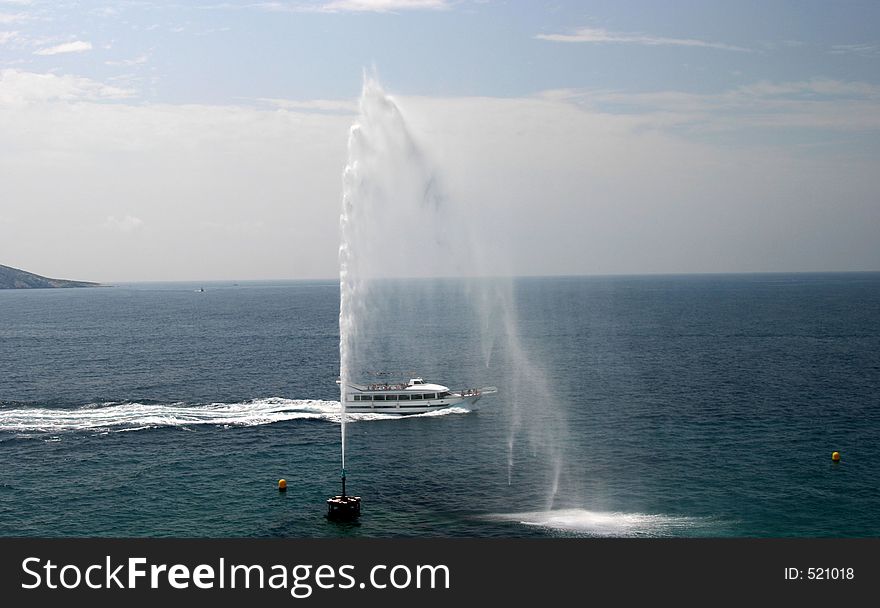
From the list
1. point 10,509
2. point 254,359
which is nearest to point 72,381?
point 254,359

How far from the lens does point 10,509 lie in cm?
6812

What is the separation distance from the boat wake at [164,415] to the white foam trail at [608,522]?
4488 cm

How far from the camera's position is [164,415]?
105750mm

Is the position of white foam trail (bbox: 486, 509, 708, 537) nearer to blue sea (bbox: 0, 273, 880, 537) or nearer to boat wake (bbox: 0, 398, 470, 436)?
blue sea (bbox: 0, 273, 880, 537)

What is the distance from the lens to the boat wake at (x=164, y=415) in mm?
99000

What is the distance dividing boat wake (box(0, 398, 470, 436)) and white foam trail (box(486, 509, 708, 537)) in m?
44.9

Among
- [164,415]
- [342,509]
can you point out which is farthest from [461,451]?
[164,415]

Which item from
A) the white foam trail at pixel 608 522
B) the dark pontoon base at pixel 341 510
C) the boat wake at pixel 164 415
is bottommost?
the white foam trail at pixel 608 522

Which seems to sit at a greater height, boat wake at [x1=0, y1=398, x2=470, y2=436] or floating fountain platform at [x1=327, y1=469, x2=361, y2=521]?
boat wake at [x1=0, y1=398, x2=470, y2=436]

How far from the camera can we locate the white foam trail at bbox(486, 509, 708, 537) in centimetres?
6169

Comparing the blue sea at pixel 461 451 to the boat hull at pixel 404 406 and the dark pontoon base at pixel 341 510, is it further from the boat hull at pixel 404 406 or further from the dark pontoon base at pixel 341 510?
the boat hull at pixel 404 406

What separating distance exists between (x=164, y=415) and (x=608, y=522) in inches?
2664

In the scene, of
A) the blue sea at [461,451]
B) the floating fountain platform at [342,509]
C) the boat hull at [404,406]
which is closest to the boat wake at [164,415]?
the blue sea at [461,451]

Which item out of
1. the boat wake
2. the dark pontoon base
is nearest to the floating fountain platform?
the dark pontoon base
